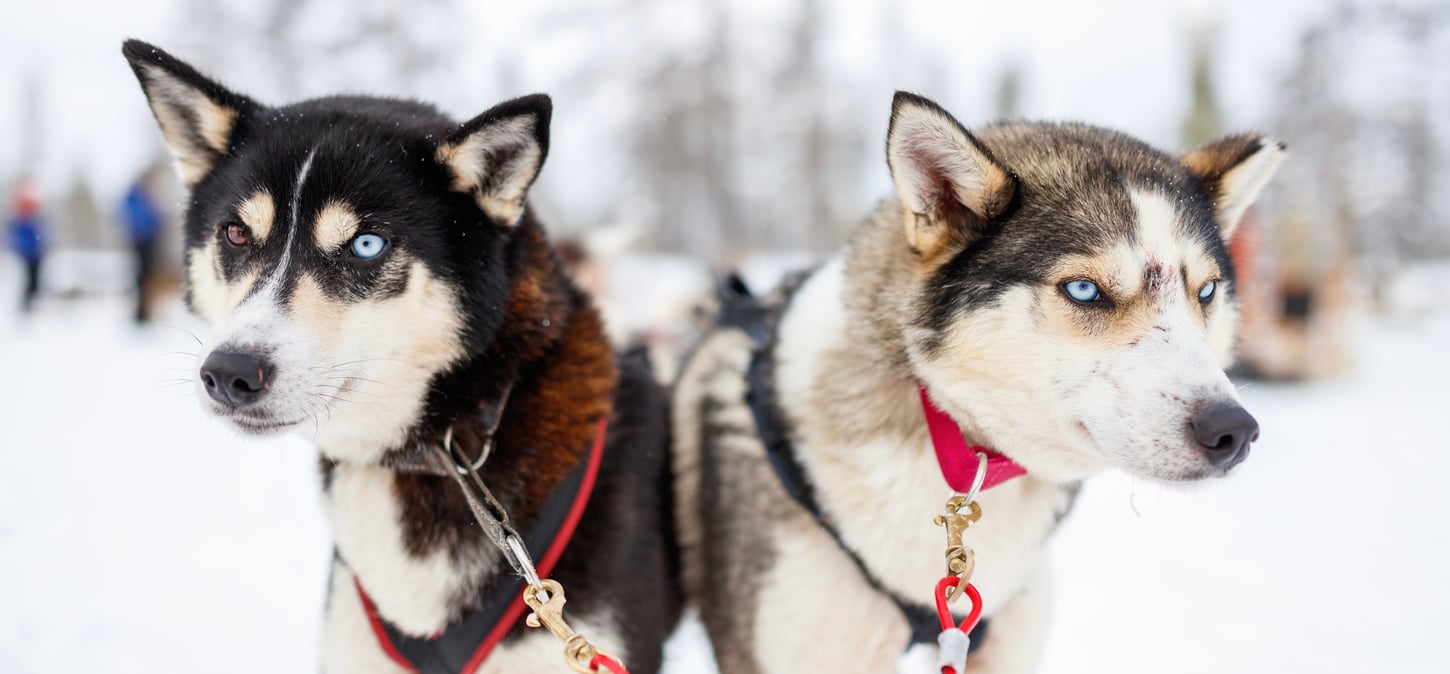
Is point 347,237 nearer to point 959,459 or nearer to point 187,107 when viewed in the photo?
point 187,107

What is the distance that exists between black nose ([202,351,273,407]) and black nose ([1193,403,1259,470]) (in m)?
1.86

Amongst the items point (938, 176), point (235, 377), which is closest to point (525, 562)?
point (235, 377)

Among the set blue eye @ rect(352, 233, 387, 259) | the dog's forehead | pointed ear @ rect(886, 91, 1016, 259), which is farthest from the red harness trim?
the dog's forehead

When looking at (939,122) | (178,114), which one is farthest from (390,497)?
(939,122)

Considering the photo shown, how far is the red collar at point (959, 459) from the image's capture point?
76.6 inches

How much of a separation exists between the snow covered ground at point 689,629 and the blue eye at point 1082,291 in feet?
1.50

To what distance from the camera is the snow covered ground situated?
3.68 meters

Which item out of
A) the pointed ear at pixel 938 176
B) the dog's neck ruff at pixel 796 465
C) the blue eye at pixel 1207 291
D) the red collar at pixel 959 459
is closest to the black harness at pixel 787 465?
the dog's neck ruff at pixel 796 465

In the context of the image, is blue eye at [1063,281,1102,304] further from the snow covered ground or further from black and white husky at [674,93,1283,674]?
the snow covered ground

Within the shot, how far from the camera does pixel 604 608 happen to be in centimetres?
207

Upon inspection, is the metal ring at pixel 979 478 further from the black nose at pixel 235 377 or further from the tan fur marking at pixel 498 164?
the black nose at pixel 235 377

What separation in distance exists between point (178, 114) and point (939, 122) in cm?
190

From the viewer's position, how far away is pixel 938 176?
6.39 feet

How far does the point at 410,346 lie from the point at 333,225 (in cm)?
33
